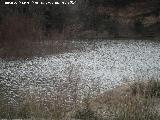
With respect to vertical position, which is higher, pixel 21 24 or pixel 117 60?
pixel 21 24

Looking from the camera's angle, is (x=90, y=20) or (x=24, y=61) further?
(x=90, y=20)

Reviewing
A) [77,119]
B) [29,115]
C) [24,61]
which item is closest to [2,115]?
[29,115]

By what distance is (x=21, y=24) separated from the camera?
31797mm

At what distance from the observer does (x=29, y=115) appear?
6.65 metres

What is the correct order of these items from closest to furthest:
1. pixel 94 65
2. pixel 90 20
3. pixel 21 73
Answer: pixel 21 73 < pixel 94 65 < pixel 90 20

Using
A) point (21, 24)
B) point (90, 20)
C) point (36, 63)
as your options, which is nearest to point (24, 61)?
point (36, 63)

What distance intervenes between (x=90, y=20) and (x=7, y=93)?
3609cm

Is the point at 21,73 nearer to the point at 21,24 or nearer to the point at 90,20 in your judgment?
the point at 21,24

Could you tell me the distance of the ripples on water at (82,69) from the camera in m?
14.7

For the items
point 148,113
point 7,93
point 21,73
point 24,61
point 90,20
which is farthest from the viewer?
point 90,20

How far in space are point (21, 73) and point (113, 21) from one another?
111ft

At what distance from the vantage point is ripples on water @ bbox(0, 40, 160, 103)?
48.1 feet

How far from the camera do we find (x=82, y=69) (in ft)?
61.9

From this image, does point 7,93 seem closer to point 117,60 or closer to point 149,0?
point 117,60
